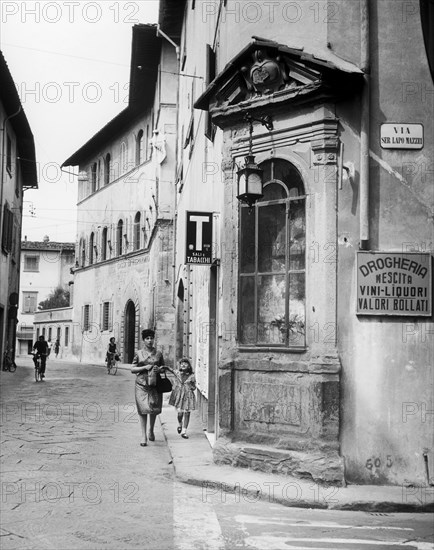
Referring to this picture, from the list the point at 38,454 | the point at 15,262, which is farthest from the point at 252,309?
the point at 15,262

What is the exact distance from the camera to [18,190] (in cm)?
3250

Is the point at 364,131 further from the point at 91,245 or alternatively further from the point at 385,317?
the point at 91,245

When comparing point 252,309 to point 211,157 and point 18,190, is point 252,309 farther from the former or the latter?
point 18,190

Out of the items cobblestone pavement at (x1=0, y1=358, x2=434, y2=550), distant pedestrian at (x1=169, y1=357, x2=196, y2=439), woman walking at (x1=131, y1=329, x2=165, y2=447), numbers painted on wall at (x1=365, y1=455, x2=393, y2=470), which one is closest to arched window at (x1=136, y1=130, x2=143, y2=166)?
distant pedestrian at (x1=169, y1=357, x2=196, y2=439)

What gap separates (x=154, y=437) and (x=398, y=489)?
4546 millimetres

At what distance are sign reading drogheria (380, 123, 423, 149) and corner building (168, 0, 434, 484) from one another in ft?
0.03

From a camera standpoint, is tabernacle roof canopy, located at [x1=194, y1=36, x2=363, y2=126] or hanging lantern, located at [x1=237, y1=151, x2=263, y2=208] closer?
tabernacle roof canopy, located at [x1=194, y1=36, x2=363, y2=126]

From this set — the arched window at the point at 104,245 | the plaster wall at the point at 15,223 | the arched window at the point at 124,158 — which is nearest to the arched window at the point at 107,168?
the arched window at the point at 124,158

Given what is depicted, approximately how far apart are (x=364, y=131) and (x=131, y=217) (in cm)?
2922

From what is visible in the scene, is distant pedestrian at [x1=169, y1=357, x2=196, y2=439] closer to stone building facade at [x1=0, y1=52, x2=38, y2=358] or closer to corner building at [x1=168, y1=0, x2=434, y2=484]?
corner building at [x1=168, y1=0, x2=434, y2=484]

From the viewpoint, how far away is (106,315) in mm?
39688

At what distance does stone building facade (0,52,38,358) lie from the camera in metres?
25.8

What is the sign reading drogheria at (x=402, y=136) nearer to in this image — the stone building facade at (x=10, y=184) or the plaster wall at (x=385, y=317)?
the plaster wall at (x=385, y=317)

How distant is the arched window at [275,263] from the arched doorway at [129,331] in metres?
27.6
